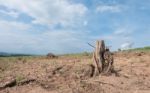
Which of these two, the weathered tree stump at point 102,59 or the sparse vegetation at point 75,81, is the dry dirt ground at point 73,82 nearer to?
the sparse vegetation at point 75,81

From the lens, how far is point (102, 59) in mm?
11539

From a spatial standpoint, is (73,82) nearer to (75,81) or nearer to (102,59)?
(75,81)

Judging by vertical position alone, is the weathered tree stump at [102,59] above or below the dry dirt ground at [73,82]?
above

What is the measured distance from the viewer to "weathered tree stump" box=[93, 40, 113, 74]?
11445 millimetres

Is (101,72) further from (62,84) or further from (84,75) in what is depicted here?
(62,84)

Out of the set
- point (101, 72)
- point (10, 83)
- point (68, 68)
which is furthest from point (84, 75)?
point (10, 83)

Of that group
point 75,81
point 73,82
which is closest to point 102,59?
point 75,81

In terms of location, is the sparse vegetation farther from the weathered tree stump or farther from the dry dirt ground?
the weathered tree stump

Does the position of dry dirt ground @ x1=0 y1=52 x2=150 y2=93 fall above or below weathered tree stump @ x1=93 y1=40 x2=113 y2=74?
below

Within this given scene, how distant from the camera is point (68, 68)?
12.6 m

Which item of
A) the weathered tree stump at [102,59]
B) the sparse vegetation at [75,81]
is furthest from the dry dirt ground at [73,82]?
the weathered tree stump at [102,59]

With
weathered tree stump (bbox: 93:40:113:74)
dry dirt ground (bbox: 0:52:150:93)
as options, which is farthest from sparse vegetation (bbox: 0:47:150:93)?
weathered tree stump (bbox: 93:40:113:74)

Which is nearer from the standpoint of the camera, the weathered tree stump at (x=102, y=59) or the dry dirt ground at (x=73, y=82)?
the dry dirt ground at (x=73, y=82)

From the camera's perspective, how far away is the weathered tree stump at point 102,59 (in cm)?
1145
